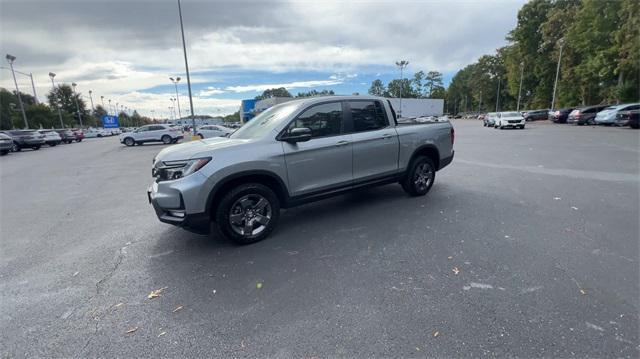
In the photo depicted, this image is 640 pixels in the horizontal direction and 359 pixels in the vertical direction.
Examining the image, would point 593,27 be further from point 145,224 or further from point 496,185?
point 145,224

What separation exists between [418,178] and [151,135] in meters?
24.8

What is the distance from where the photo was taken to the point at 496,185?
654 cm

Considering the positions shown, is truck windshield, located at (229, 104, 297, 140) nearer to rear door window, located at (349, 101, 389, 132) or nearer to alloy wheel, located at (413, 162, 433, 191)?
rear door window, located at (349, 101, 389, 132)

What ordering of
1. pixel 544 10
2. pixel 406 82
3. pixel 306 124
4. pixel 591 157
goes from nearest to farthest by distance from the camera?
pixel 306 124, pixel 591 157, pixel 544 10, pixel 406 82

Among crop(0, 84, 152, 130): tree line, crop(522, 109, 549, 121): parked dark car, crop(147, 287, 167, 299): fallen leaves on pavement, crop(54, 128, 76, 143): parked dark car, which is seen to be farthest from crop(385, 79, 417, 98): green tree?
crop(147, 287, 167, 299): fallen leaves on pavement

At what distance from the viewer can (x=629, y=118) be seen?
63.1 feet

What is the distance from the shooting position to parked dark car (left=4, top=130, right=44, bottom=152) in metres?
22.4

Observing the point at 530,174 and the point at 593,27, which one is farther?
the point at 593,27

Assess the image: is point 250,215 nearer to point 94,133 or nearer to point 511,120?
point 511,120

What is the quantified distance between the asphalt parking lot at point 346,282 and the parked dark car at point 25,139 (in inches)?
951

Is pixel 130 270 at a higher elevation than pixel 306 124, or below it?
below

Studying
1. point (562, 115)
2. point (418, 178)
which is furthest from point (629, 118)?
point (418, 178)

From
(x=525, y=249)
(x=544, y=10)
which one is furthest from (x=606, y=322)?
(x=544, y=10)

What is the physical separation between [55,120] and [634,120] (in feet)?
302
